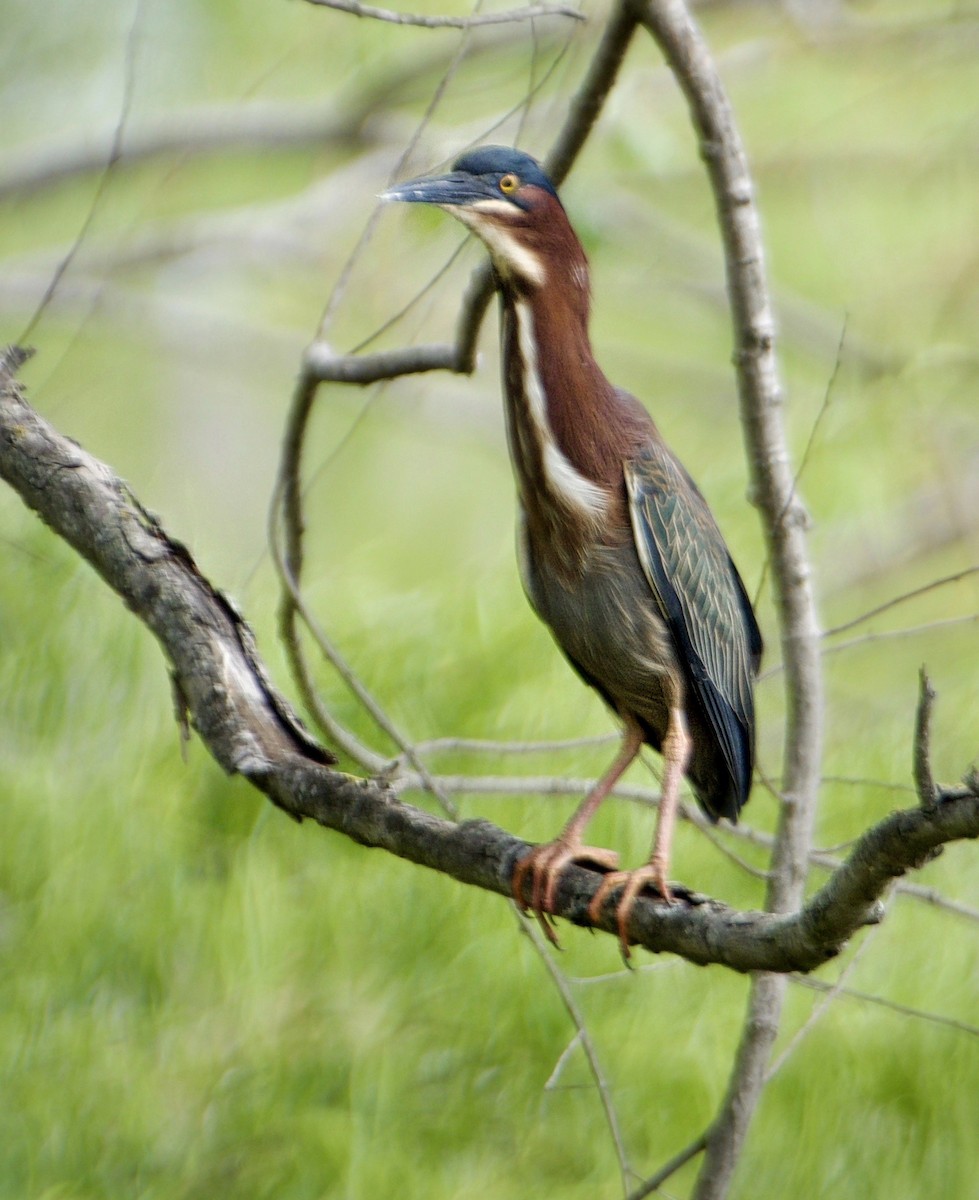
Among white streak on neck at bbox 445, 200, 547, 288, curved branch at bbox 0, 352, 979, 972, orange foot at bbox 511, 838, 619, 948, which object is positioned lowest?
orange foot at bbox 511, 838, 619, 948

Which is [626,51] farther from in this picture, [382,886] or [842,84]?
[842,84]

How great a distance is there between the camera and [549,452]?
1.86 metres

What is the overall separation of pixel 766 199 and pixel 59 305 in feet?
7.71

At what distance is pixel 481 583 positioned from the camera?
2840 mm

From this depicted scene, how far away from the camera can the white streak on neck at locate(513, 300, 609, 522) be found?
5.92ft

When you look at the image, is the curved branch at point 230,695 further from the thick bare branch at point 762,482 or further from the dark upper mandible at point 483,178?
the dark upper mandible at point 483,178

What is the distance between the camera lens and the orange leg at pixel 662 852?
154 centimetres

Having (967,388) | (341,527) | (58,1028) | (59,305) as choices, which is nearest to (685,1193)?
(58,1028)

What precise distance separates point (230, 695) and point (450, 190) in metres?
0.67

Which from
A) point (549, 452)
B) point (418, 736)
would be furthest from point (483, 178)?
point (418, 736)

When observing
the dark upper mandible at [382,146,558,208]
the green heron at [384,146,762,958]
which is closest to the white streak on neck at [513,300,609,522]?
the green heron at [384,146,762,958]

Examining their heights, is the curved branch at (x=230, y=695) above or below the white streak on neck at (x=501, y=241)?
below

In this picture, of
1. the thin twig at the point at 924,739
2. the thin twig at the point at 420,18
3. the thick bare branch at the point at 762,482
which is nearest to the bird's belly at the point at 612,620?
the thick bare branch at the point at 762,482

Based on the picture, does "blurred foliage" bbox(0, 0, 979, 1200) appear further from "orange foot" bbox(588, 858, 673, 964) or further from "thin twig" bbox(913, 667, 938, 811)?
"thin twig" bbox(913, 667, 938, 811)
